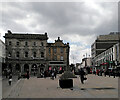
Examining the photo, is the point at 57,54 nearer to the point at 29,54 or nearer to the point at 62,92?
the point at 29,54

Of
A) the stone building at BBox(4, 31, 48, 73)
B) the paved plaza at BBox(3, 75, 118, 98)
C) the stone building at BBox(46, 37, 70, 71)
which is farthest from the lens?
the stone building at BBox(46, 37, 70, 71)

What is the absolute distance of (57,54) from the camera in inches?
2601

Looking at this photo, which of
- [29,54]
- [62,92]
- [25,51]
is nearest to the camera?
[62,92]

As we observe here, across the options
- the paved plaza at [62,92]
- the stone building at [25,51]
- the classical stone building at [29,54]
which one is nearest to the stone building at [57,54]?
the classical stone building at [29,54]

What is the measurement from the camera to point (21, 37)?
63562mm

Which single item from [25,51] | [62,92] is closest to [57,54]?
[25,51]

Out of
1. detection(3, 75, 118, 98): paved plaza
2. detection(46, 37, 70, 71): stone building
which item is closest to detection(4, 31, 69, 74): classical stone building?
detection(46, 37, 70, 71): stone building

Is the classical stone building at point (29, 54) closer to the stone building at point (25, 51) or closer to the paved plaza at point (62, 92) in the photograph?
the stone building at point (25, 51)

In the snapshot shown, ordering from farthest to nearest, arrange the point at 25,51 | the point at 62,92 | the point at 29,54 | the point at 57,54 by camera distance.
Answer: the point at 57,54 → the point at 25,51 → the point at 29,54 → the point at 62,92

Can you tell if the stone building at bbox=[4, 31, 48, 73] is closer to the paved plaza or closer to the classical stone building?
the classical stone building

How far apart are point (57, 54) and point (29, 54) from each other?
10.4m

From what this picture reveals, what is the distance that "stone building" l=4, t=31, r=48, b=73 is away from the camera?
204ft

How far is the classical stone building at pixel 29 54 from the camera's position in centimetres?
6216

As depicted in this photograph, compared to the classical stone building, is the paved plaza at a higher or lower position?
lower
